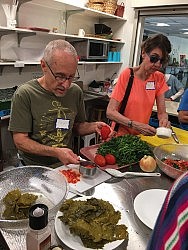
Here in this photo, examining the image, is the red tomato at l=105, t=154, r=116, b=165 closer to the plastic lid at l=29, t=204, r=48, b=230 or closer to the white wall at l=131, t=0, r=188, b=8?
the plastic lid at l=29, t=204, r=48, b=230

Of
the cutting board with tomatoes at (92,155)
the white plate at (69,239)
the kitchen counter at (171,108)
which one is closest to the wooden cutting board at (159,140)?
the cutting board with tomatoes at (92,155)

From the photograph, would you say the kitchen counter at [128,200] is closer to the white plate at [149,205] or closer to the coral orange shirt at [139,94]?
the white plate at [149,205]

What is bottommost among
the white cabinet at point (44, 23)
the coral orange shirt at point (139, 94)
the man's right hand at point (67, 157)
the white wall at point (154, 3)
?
the man's right hand at point (67, 157)

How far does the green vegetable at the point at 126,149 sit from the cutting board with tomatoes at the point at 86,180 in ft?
0.54

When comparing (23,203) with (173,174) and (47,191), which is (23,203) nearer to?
(47,191)

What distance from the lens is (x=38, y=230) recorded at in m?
0.64

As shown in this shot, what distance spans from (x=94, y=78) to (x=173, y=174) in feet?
10.7

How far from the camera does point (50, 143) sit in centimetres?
152

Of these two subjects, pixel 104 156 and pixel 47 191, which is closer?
pixel 47 191

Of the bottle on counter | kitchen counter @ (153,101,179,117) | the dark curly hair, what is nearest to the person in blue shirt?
the dark curly hair

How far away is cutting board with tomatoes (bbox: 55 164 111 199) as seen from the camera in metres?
1.07

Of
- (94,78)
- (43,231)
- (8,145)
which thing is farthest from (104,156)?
(94,78)

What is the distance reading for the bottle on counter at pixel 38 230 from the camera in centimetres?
62

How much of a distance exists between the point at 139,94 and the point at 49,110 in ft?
2.60
